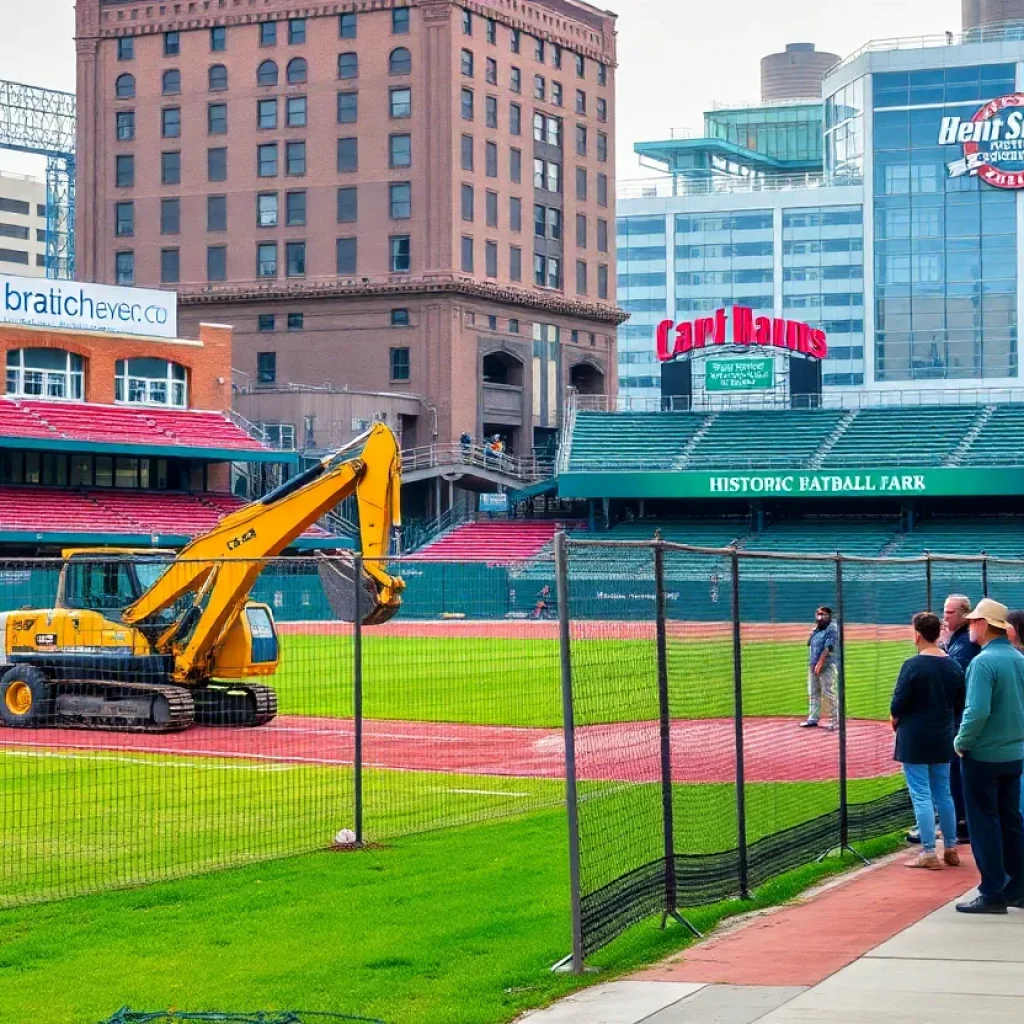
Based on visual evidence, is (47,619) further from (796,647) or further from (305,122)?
(305,122)

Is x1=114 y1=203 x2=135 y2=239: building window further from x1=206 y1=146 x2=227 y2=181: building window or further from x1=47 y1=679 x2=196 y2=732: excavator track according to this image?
x1=47 y1=679 x2=196 y2=732: excavator track

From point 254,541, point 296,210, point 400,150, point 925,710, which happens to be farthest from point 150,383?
point 925,710

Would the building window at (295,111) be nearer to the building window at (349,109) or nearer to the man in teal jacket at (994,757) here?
the building window at (349,109)

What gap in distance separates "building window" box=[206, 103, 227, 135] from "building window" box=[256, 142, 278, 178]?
2124 mm

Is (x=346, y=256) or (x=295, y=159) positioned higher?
(x=295, y=159)

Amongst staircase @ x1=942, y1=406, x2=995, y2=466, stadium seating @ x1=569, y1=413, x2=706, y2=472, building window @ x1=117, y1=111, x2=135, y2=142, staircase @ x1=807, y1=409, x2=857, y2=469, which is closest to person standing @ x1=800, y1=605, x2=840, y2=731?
staircase @ x1=942, y1=406, x2=995, y2=466

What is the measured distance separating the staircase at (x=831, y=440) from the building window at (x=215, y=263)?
30.7 m

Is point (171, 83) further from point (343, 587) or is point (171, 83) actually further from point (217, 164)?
point (343, 587)

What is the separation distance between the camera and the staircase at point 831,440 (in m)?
76.1

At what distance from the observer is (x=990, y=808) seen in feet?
44.5

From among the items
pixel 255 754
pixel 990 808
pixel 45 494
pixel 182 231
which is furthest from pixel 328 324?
pixel 990 808

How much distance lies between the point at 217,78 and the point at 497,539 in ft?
92.1

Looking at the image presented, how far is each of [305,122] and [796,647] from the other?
2912 inches

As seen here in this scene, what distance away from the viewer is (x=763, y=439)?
79.1 m
